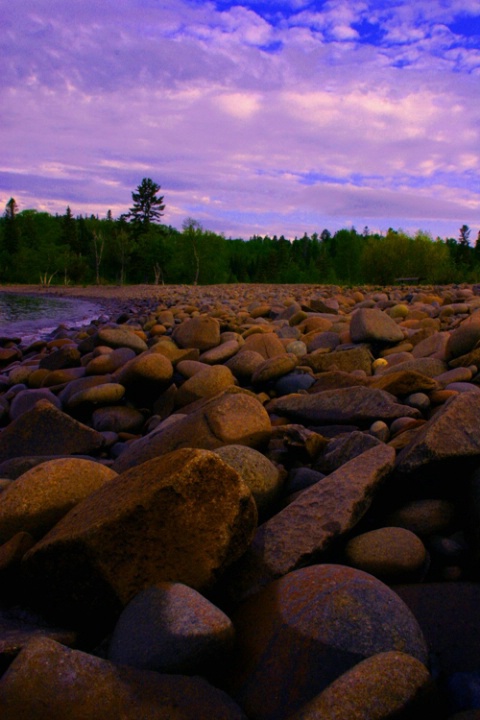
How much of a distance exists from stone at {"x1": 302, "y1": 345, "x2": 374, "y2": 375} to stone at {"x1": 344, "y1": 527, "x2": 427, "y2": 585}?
353cm

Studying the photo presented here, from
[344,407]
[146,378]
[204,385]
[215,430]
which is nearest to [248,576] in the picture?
[215,430]

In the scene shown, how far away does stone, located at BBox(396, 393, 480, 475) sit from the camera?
2.50 m

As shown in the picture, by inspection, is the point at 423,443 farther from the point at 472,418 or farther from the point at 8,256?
the point at 8,256

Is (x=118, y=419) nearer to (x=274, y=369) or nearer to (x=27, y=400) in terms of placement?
(x=27, y=400)

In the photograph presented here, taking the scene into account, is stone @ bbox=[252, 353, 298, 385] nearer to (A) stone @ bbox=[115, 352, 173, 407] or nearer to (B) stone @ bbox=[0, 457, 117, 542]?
→ (A) stone @ bbox=[115, 352, 173, 407]

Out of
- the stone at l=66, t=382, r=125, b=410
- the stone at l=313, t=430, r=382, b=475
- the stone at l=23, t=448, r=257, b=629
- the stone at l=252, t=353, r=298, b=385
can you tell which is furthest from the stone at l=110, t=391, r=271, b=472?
the stone at l=66, t=382, r=125, b=410

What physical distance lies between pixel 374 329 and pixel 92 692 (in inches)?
209

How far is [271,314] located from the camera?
11719mm

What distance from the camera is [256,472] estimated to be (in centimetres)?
277

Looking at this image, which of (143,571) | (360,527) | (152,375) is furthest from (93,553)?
(152,375)

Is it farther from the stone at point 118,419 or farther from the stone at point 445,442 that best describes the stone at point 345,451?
the stone at point 118,419

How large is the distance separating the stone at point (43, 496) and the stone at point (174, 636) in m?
0.78

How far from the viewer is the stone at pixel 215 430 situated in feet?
10.8

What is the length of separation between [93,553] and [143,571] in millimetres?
190
